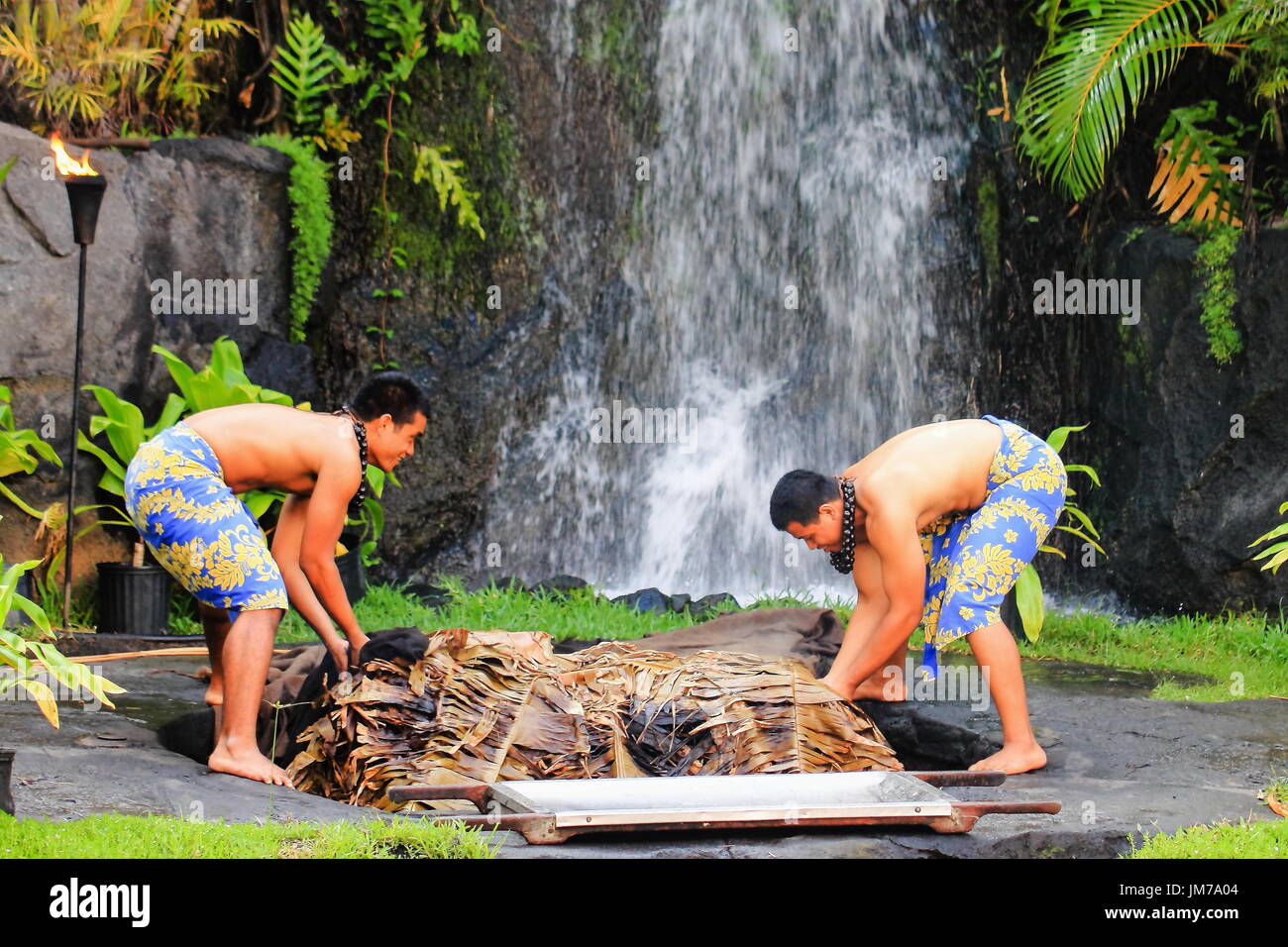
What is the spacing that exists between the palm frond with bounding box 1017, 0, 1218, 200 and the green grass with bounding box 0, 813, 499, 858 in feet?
22.7

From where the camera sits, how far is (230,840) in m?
3.94

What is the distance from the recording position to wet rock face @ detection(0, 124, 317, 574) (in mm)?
8352

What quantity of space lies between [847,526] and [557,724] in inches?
54.7

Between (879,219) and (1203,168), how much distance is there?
231 centimetres

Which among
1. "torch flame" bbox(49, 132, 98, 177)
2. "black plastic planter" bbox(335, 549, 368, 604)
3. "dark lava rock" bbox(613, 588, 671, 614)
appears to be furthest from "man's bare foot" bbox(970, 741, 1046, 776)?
"torch flame" bbox(49, 132, 98, 177)

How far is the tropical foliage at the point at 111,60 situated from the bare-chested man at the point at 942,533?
6.06m

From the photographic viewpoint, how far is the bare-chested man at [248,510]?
526 cm

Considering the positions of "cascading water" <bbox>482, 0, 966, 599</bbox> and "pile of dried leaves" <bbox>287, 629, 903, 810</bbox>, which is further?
"cascading water" <bbox>482, 0, 966, 599</bbox>

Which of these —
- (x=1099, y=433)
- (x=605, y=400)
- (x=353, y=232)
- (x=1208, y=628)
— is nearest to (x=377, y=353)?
(x=353, y=232)

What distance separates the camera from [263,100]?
1050cm

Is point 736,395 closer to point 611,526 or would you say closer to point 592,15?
point 611,526

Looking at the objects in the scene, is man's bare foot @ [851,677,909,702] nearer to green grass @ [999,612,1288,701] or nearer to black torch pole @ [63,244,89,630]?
green grass @ [999,612,1288,701]

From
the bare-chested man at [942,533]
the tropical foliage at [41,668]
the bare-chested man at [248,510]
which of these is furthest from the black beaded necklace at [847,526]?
the tropical foliage at [41,668]

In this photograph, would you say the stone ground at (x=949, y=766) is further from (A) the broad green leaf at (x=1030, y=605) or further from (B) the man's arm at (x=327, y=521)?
(B) the man's arm at (x=327, y=521)
